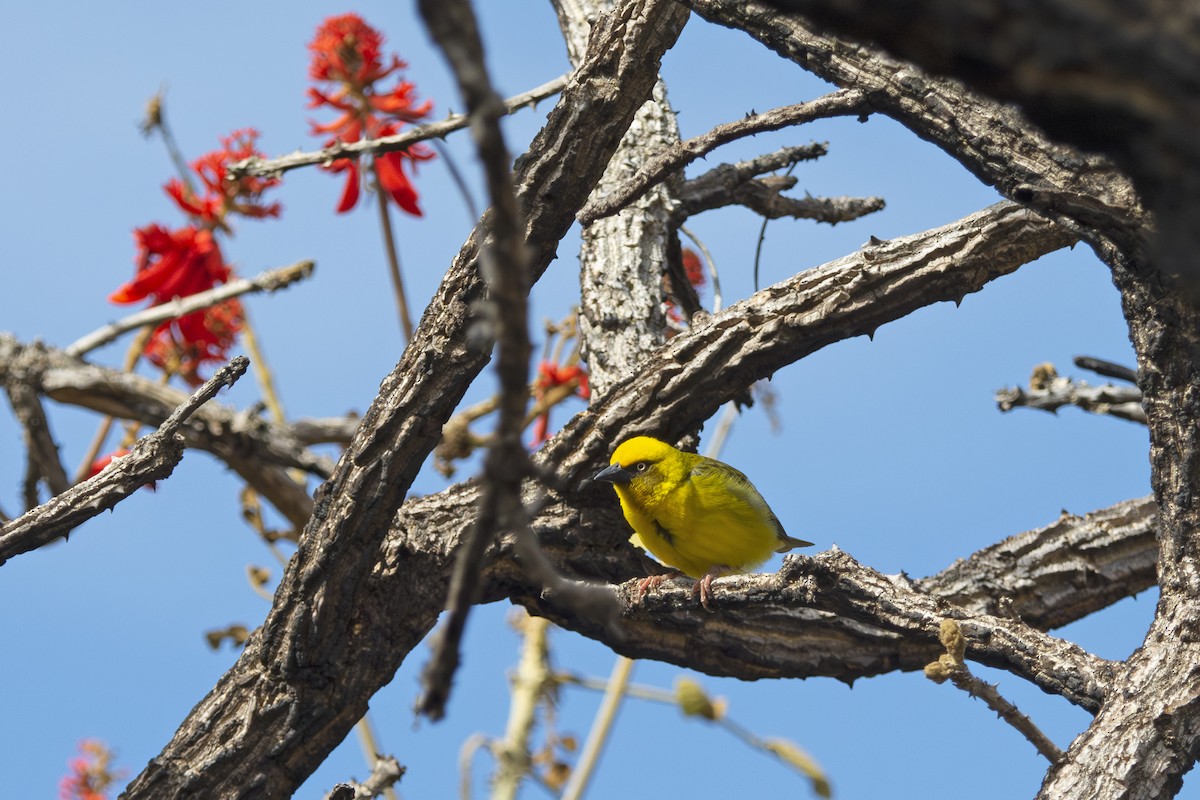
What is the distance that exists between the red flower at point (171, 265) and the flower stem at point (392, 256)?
3.64ft

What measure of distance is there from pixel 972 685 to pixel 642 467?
1930mm

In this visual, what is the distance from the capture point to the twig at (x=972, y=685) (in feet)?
9.12

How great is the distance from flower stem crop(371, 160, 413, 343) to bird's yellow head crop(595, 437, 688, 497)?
46.6 inches

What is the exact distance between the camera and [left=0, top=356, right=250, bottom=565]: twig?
316cm

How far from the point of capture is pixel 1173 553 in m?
3.43

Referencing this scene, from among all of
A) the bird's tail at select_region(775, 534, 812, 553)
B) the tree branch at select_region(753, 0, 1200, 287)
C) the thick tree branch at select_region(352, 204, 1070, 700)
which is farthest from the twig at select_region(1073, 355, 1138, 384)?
the tree branch at select_region(753, 0, 1200, 287)

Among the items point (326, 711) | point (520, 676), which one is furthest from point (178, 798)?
point (520, 676)

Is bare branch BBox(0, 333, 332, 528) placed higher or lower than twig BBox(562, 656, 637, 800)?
higher

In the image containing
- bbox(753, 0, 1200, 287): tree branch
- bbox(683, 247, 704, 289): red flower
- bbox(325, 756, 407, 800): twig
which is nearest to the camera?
bbox(753, 0, 1200, 287): tree branch

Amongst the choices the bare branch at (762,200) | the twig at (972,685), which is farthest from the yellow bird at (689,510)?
the twig at (972,685)

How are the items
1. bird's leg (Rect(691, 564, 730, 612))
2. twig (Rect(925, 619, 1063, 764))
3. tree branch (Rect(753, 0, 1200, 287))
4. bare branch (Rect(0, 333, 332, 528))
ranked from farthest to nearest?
1. bare branch (Rect(0, 333, 332, 528))
2. bird's leg (Rect(691, 564, 730, 612))
3. twig (Rect(925, 619, 1063, 764))
4. tree branch (Rect(753, 0, 1200, 287))

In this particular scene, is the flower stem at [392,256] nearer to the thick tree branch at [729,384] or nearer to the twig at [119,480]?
the thick tree branch at [729,384]

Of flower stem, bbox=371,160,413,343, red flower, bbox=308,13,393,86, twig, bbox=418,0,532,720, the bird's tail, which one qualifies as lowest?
twig, bbox=418,0,532,720

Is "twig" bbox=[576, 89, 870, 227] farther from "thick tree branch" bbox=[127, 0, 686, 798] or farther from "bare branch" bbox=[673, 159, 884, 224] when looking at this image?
"bare branch" bbox=[673, 159, 884, 224]
